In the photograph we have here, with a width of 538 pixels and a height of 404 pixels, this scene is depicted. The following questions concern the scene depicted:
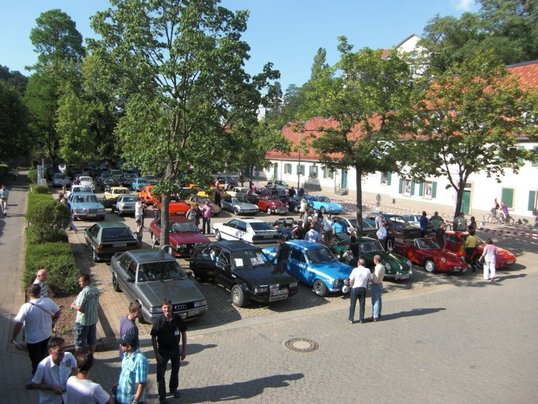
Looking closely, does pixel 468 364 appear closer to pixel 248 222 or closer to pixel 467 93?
pixel 248 222

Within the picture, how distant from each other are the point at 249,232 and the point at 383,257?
19.6 feet

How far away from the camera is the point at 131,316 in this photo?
6594mm

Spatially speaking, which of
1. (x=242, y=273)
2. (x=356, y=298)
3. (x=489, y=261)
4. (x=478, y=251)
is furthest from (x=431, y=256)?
(x=242, y=273)

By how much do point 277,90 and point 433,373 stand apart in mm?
10014

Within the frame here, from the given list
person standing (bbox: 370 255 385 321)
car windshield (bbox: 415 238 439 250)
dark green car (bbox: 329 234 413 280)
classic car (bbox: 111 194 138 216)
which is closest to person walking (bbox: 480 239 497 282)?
car windshield (bbox: 415 238 439 250)

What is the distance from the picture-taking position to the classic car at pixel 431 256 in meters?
16.5

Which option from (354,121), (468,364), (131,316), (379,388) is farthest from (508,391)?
(354,121)

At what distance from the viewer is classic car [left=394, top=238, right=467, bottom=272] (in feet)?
54.0

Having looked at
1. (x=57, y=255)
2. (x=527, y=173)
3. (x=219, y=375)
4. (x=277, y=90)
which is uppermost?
(x=277, y=90)

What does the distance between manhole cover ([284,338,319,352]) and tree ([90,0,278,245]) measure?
5.99m

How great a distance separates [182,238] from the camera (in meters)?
17.0

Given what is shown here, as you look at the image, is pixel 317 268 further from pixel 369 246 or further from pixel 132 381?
pixel 132 381

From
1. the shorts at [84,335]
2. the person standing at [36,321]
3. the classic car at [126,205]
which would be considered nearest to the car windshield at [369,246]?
the shorts at [84,335]

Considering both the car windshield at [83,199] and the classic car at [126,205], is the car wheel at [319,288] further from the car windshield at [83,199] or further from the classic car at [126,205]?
the car windshield at [83,199]
